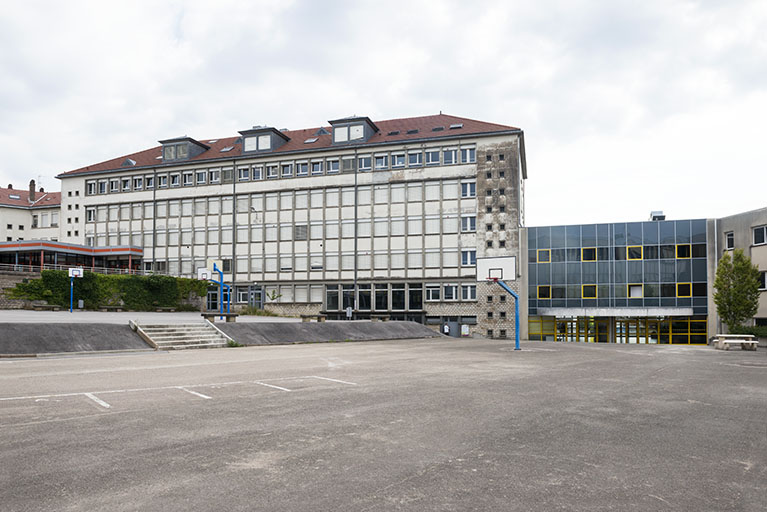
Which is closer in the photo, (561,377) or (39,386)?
(39,386)

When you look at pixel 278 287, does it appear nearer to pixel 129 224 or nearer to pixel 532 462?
pixel 129 224

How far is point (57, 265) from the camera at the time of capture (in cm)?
5816

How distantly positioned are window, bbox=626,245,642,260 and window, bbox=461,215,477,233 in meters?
13.8

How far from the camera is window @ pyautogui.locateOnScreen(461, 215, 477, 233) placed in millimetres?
56062

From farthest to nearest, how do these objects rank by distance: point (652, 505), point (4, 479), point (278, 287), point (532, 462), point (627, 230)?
point (278, 287) < point (627, 230) < point (532, 462) < point (4, 479) < point (652, 505)

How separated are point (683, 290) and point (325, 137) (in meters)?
38.1

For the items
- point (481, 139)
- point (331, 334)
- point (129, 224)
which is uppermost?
point (481, 139)

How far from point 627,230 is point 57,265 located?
54378 millimetres

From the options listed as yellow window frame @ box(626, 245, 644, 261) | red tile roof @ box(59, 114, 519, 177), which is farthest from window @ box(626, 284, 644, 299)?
red tile roof @ box(59, 114, 519, 177)

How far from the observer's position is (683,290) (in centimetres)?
5047

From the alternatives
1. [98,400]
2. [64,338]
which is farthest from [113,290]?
[98,400]

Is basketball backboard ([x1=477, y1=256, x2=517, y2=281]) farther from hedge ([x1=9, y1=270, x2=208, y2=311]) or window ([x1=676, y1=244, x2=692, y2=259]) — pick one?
hedge ([x1=9, y1=270, x2=208, y2=311])

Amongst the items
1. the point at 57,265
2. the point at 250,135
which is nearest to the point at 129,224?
the point at 57,265

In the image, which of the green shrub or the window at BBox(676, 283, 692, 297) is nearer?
the green shrub
